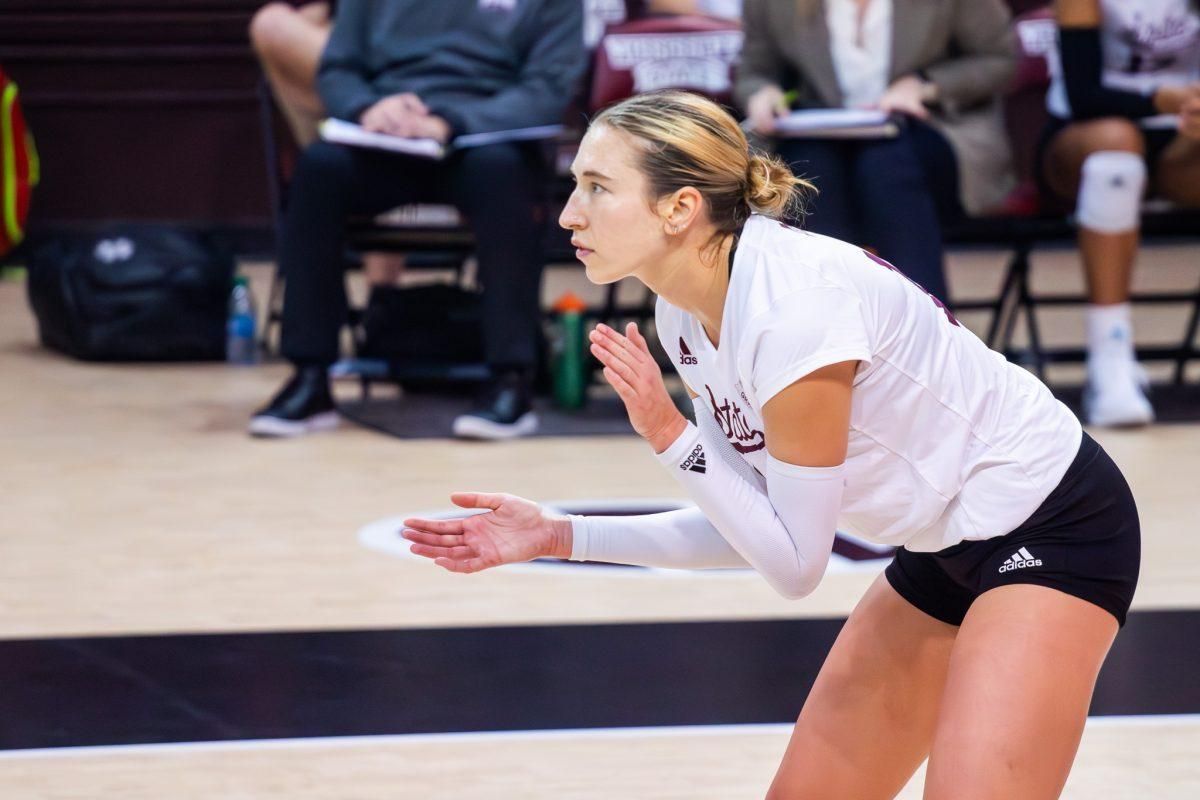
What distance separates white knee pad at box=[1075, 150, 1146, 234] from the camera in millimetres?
4707

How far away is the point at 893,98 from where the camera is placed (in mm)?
4680

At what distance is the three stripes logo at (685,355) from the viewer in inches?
76.6

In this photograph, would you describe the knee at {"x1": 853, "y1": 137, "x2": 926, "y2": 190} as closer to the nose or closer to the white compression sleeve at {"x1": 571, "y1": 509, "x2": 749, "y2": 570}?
the white compression sleeve at {"x1": 571, "y1": 509, "x2": 749, "y2": 570}

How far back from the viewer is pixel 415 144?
4.57m

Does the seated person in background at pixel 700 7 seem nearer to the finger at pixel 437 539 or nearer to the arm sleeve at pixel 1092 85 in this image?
the arm sleeve at pixel 1092 85

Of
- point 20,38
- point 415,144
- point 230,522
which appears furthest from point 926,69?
point 20,38

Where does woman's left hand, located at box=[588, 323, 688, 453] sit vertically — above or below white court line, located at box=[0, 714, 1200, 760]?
above

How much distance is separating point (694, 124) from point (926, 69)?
3190mm

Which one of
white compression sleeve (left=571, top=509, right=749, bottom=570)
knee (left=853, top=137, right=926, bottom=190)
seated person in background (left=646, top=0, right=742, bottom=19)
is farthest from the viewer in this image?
seated person in background (left=646, top=0, right=742, bottom=19)

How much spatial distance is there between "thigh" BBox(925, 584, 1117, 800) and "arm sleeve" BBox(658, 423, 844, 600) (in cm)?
20

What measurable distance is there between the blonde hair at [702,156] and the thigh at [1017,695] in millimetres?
517

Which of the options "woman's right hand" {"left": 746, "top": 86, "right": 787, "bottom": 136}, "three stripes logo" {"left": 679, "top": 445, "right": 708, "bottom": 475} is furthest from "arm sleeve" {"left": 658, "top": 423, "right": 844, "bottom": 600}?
"woman's right hand" {"left": 746, "top": 86, "right": 787, "bottom": 136}

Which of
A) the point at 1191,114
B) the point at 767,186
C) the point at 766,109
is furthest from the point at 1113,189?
the point at 767,186

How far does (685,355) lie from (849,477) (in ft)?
0.81
